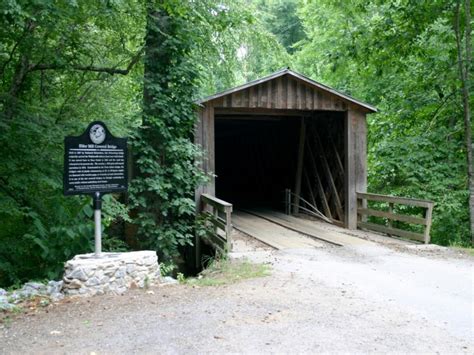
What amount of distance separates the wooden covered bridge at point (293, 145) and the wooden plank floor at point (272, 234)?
Result: 2.71 ft

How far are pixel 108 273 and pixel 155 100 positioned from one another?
387 centimetres

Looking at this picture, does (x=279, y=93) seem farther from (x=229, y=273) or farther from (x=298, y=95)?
(x=229, y=273)

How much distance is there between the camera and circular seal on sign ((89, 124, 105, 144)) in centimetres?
538

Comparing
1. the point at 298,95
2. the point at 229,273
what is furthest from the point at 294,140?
the point at 229,273

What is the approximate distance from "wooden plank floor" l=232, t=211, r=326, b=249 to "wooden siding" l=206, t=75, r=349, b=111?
2.63 meters

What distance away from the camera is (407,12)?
946 centimetres

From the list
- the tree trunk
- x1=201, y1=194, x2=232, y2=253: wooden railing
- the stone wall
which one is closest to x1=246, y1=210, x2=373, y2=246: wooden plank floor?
x1=201, y1=194, x2=232, y2=253: wooden railing

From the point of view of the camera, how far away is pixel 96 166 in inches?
213

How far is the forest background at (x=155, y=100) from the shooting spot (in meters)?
6.63

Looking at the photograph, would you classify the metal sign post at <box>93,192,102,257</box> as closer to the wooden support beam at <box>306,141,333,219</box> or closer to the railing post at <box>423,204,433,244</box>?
the railing post at <box>423,204,433,244</box>

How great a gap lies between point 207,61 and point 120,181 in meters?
4.47

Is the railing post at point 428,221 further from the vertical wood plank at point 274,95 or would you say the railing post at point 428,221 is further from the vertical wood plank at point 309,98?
the vertical wood plank at point 274,95

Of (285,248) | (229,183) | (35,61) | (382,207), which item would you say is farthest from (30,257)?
(229,183)

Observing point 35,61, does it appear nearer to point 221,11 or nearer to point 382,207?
point 221,11
